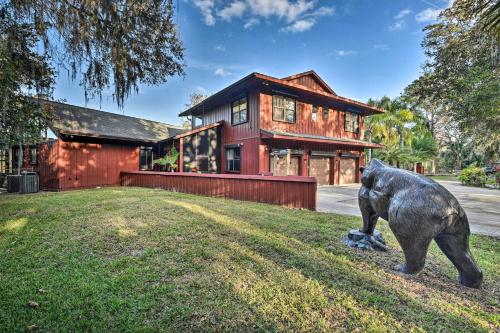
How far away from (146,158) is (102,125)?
3484 mm

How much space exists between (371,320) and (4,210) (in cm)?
875

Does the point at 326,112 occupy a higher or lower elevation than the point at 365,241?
higher

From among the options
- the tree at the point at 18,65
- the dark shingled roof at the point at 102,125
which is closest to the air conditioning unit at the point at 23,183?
the dark shingled roof at the point at 102,125

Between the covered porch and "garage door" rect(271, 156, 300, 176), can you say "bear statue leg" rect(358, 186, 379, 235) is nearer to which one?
the covered porch

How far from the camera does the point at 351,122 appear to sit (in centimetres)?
1691

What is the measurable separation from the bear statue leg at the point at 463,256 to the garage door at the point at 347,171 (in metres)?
13.7

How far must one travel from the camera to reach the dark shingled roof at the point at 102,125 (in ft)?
43.4

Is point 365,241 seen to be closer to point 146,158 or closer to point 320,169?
point 320,169

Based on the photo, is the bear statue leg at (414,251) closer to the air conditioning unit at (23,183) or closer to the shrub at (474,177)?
the air conditioning unit at (23,183)

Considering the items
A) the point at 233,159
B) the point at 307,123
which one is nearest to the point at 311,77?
the point at 307,123

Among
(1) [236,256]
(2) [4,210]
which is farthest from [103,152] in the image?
(1) [236,256]

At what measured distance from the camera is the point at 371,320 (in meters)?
2.01

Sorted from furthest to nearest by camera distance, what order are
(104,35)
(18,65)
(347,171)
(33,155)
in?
(347,171) < (33,155) < (18,65) < (104,35)

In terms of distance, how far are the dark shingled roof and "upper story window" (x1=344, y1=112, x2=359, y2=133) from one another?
13360 mm
